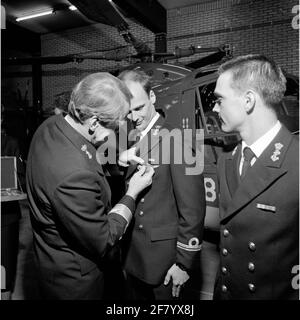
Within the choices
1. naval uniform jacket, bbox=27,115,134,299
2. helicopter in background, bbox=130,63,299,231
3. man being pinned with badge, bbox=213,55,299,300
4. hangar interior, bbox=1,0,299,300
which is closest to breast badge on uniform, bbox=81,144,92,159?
naval uniform jacket, bbox=27,115,134,299

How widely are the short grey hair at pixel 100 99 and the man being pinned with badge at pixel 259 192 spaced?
0.45 metres

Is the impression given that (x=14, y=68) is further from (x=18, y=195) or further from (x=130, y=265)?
(x=130, y=265)

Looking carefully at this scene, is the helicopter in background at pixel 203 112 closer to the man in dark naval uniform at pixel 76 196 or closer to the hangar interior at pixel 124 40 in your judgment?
the hangar interior at pixel 124 40

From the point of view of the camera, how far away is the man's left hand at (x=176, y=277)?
1.52 meters

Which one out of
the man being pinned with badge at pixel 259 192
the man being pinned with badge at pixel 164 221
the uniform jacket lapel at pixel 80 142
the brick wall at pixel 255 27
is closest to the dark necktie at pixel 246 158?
the man being pinned with badge at pixel 259 192

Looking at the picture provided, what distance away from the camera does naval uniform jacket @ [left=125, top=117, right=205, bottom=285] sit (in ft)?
4.89

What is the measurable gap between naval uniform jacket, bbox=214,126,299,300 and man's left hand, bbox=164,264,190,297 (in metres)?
0.35

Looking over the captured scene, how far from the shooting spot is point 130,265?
1645 mm

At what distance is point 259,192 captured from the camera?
3.65ft

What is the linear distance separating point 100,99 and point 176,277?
1026 millimetres

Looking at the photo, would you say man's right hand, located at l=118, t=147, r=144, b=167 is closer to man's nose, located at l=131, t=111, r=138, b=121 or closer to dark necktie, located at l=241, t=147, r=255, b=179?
man's nose, located at l=131, t=111, r=138, b=121

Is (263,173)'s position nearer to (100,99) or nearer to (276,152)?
(276,152)
